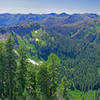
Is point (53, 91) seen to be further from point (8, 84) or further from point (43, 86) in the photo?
point (8, 84)

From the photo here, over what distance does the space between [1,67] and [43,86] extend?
1381 centimetres

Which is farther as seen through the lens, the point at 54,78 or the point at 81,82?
the point at 81,82

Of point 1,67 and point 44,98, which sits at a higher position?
point 1,67

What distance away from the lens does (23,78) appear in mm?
40094

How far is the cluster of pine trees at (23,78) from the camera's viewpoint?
3703cm

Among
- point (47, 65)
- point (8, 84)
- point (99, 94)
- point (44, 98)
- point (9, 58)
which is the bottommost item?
point (99, 94)

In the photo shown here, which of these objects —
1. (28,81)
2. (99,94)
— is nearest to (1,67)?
(28,81)

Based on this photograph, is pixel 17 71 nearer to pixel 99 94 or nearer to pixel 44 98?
pixel 44 98

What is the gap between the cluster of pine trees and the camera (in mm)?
37031

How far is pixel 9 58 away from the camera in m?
36.8

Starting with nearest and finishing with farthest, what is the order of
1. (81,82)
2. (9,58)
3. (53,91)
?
1. (9,58)
2. (53,91)
3. (81,82)

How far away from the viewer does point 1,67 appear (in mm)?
36938

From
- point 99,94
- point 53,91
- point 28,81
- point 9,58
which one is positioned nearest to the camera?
point 9,58

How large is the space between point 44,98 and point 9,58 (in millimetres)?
15822
